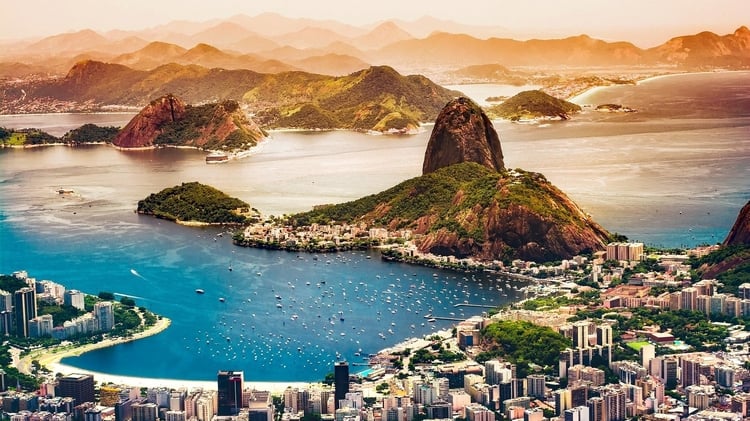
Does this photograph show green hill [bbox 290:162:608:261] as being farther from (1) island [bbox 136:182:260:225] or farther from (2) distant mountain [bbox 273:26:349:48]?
(2) distant mountain [bbox 273:26:349:48]

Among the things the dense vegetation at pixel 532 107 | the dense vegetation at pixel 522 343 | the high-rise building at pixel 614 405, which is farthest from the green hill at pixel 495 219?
the dense vegetation at pixel 532 107

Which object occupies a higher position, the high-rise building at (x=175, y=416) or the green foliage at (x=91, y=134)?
the green foliage at (x=91, y=134)

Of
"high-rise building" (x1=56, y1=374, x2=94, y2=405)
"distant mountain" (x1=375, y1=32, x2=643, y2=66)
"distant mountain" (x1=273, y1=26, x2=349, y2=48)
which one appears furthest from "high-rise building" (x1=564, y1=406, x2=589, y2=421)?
"distant mountain" (x1=273, y1=26, x2=349, y2=48)

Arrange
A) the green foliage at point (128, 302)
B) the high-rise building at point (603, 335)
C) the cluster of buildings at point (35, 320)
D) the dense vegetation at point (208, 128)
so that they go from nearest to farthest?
the high-rise building at point (603, 335) < the cluster of buildings at point (35, 320) < the green foliage at point (128, 302) < the dense vegetation at point (208, 128)

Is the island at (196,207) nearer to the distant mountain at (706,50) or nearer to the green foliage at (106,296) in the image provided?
the green foliage at (106,296)

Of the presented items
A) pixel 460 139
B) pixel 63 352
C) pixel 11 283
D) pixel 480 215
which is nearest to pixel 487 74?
pixel 460 139

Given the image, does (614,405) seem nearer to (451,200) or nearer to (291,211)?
(451,200)

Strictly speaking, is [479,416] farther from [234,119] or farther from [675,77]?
[675,77]
